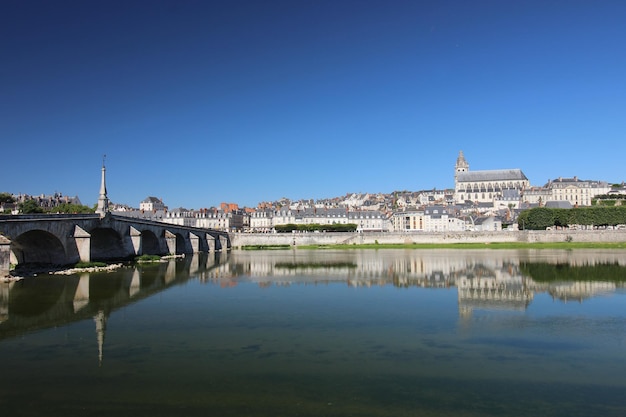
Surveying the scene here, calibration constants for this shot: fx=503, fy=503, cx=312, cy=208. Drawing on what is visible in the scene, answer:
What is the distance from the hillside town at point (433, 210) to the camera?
8456cm

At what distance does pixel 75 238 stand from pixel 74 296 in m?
13.3

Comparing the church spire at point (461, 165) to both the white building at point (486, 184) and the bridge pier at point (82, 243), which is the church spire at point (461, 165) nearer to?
the white building at point (486, 184)

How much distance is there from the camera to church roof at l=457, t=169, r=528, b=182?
115 meters

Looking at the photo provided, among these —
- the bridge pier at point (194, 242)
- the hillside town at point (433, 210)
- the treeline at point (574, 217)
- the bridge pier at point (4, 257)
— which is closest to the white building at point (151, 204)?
the hillside town at point (433, 210)

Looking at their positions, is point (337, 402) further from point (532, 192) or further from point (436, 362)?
point (532, 192)

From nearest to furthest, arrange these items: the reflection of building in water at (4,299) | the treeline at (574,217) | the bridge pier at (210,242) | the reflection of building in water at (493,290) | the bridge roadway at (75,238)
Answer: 1. the reflection of building in water at (4,299)
2. the reflection of building in water at (493,290)
3. the bridge roadway at (75,238)
4. the bridge pier at (210,242)
5. the treeline at (574,217)

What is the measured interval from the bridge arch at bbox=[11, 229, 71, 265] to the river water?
8.59m

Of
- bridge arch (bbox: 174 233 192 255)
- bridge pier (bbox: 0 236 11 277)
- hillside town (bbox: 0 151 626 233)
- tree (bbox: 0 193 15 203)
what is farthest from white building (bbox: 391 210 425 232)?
bridge pier (bbox: 0 236 11 277)

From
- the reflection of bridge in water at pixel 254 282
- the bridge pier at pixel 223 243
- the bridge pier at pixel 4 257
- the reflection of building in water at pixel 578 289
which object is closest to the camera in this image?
the reflection of bridge in water at pixel 254 282

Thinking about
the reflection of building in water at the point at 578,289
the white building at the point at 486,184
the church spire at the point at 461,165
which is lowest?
the reflection of building in water at the point at 578,289

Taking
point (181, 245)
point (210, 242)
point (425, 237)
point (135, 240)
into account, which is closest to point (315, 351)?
point (135, 240)

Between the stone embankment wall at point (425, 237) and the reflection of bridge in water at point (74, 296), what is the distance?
130 feet

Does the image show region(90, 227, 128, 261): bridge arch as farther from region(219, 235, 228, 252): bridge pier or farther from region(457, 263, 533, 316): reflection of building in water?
region(457, 263, 533, 316): reflection of building in water

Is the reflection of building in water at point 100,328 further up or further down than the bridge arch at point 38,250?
further down
